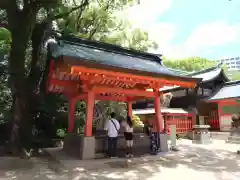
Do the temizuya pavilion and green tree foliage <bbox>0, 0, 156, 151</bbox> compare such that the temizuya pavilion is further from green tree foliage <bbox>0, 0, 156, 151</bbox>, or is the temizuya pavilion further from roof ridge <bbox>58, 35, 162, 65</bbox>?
green tree foliage <bbox>0, 0, 156, 151</bbox>

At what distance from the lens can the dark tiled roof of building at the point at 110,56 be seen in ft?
27.6

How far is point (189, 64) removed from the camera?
1767 inches

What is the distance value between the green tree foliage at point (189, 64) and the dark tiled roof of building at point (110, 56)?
105 feet

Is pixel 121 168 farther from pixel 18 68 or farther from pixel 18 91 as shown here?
pixel 18 68

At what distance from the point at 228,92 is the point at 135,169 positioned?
626 inches

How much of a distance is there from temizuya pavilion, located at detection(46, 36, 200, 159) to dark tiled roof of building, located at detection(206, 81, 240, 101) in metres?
10.3

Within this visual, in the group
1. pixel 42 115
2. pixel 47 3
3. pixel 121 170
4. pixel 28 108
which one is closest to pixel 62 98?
pixel 42 115

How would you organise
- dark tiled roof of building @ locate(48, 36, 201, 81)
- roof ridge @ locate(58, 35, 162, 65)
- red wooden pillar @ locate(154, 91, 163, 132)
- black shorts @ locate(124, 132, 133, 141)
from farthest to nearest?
1. roof ridge @ locate(58, 35, 162, 65)
2. red wooden pillar @ locate(154, 91, 163, 132)
3. black shorts @ locate(124, 132, 133, 141)
4. dark tiled roof of building @ locate(48, 36, 201, 81)

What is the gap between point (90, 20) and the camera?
771 inches

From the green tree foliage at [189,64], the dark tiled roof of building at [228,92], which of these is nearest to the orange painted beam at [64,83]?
the dark tiled roof of building at [228,92]

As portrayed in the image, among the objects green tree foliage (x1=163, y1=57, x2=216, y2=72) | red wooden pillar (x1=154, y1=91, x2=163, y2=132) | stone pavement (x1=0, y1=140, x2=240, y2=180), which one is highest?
green tree foliage (x1=163, y1=57, x2=216, y2=72)

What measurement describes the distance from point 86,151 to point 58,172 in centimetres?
165

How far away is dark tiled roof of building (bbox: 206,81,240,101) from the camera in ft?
63.8

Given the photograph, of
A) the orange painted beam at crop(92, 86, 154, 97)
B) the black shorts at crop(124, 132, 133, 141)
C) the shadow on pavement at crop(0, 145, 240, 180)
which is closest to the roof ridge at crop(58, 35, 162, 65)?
the orange painted beam at crop(92, 86, 154, 97)
